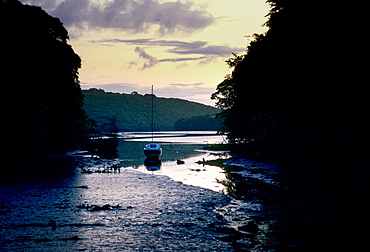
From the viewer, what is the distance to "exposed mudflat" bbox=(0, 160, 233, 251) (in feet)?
44.8

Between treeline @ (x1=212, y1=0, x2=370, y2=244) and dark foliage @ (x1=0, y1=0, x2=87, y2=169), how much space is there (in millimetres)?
26748

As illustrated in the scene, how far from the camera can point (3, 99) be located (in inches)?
1537

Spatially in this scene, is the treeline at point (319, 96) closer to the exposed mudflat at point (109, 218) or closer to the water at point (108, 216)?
the exposed mudflat at point (109, 218)

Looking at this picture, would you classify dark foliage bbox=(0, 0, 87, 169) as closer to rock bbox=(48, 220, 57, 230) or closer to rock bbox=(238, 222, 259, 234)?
rock bbox=(48, 220, 57, 230)

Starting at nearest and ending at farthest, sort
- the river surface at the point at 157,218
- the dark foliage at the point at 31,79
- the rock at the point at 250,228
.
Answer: the river surface at the point at 157,218, the rock at the point at 250,228, the dark foliage at the point at 31,79

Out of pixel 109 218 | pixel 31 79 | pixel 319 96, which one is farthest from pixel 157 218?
pixel 31 79

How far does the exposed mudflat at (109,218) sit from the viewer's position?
1366cm

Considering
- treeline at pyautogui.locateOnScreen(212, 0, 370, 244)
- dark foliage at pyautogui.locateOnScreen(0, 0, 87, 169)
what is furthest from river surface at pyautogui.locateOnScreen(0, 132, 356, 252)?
dark foliage at pyautogui.locateOnScreen(0, 0, 87, 169)

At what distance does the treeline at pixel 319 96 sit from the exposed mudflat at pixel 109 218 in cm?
758


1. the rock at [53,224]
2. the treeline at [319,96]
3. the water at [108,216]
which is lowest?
the water at [108,216]

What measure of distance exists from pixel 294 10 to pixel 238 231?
2149 centimetres

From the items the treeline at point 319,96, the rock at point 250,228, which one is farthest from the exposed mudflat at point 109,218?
the treeline at point 319,96

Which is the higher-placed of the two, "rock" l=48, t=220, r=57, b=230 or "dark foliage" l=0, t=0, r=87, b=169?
"dark foliage" l=0, t=0, r=87, b=169

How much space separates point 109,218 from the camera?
1778 cm
